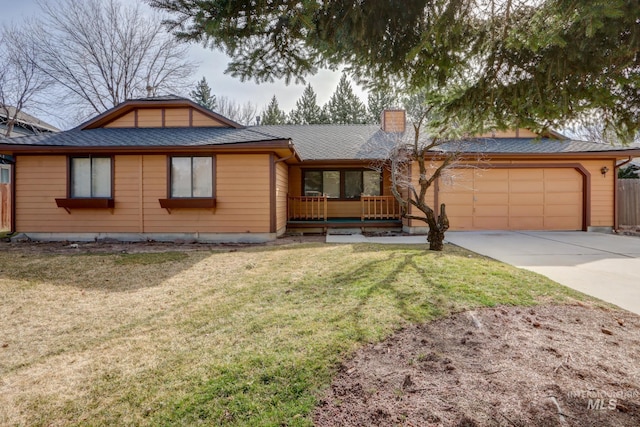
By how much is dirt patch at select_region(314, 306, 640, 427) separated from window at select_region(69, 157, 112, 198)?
9631mm

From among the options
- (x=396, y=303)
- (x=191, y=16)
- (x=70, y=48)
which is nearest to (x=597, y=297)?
(x=396, y=303)

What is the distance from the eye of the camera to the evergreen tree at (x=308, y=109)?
107 ft

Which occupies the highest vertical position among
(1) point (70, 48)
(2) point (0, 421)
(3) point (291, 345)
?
(1) point (70, 48)

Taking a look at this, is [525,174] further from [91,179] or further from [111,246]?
[91,179]

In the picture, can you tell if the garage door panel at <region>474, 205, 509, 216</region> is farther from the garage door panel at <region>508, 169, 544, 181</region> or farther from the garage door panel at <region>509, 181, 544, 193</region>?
the garage door panel at <region>508, 169, 544, 181</region>

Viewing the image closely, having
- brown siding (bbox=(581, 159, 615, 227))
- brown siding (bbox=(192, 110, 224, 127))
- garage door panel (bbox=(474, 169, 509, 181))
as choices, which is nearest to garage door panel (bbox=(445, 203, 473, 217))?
garage door panel (bbox=(474, 169, 509, 181))

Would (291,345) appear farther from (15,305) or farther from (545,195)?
(545,195)

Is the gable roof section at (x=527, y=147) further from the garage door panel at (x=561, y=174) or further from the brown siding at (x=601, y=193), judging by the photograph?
the garage door panel at (x=561, y=174)

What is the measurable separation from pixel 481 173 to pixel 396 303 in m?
8.46

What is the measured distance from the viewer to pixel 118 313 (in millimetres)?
3787

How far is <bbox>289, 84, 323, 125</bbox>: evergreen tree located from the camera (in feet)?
107

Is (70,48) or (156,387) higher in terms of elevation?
(70,48)

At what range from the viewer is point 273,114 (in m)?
31.9

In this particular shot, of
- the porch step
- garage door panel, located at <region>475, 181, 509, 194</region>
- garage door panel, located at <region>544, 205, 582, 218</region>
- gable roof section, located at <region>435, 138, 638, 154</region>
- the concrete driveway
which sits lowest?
the concrete driveway
